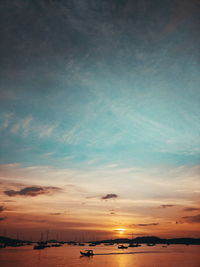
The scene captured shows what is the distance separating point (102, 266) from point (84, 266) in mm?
9039

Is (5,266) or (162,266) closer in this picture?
(5,266)

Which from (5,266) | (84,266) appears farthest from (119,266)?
(5,266)

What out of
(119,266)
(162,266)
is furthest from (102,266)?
(162,266)

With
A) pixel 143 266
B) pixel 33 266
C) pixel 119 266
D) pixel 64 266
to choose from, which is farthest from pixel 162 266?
pixel 33 266

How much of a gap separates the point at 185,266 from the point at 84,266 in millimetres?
49079

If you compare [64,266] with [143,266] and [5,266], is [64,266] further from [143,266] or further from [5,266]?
[143,266]

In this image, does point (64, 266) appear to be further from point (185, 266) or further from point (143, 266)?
point (185, 266)

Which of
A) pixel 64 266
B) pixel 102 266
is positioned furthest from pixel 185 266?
pixel 64 266

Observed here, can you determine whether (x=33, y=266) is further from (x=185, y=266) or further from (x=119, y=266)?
(x=185, y=266)

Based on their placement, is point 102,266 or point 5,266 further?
point 102,266

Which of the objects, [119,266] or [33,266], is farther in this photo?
[119,266]

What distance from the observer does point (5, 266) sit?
99.8m

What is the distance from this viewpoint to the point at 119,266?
11306 centimetres

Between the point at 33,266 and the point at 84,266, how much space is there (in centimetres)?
2401
